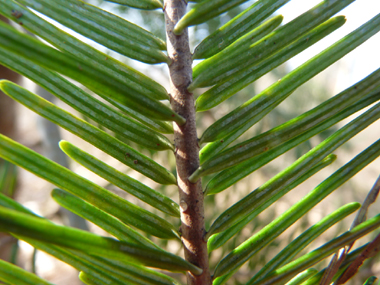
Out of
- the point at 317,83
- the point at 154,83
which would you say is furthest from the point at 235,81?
the point at 317,83

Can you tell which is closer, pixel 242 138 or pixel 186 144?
pixel 186 144

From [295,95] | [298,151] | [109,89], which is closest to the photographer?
[109,89]

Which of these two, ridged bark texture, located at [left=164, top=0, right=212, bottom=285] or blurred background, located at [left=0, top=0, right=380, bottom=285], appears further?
blurred background, located at [left=0, top=0, right=380, bottom=285]

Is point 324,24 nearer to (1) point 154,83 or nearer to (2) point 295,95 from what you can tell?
(1) point 154,83

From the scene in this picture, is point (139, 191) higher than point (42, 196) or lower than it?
lower

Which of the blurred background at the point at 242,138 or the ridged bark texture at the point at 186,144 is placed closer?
the ridged bark texture at the point at 186,144

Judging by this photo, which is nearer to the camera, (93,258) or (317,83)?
(93,258)

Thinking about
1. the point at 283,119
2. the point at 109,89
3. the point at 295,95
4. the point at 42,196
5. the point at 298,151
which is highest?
the point at 42,196

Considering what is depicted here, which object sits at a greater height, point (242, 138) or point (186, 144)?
point (242, 138)
